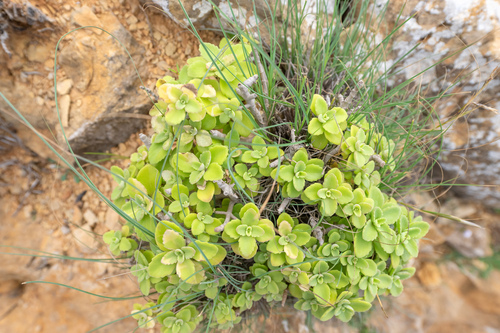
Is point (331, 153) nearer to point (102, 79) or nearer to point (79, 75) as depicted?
point (102, 79)

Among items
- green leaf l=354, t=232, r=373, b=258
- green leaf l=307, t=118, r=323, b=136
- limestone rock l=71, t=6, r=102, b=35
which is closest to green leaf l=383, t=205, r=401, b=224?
green leaf l=354, t=232, r=373, b=258

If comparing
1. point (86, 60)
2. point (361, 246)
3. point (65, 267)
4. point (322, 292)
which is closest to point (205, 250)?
point (322, 292)

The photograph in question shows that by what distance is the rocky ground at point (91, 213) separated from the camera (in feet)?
5.82

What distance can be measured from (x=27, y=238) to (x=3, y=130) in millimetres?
842

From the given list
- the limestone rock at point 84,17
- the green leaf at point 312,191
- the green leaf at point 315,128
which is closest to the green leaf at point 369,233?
the green leaf at point 312,191

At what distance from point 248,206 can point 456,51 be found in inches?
64.0

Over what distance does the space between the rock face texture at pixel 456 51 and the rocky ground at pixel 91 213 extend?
652 millimetres

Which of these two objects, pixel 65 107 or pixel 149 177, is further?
pixel 65 107

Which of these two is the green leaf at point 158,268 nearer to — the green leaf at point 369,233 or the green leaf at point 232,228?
the green leaf at point 232,228

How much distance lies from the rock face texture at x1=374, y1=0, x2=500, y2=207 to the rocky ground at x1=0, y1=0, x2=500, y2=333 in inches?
→ 25.7

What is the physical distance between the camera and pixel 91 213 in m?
2.16

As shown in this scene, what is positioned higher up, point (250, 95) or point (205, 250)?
point (250, 95)

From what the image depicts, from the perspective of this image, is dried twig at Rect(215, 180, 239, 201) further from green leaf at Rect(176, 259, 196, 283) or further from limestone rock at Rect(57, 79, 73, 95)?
limestone rock at Rect(57, 79, 73, 95)

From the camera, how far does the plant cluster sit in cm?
106
